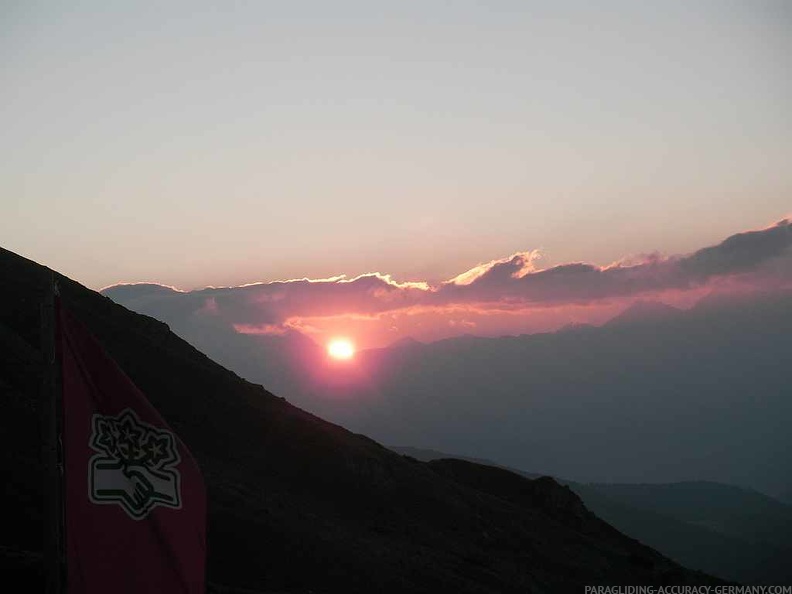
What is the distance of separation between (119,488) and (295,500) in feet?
114

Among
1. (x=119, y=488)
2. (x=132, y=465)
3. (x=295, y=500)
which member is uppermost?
(x=132, y=465)

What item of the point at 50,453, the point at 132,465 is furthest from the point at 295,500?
the point at 50,453

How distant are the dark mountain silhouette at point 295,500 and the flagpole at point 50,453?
15.5m

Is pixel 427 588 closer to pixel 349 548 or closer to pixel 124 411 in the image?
pixel 349 548

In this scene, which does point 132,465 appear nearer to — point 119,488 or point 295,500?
point 119,488

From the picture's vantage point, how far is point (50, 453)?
38.7 feet

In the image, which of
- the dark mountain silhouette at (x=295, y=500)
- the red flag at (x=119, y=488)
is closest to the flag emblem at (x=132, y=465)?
the red flag at (x=119, y=488)

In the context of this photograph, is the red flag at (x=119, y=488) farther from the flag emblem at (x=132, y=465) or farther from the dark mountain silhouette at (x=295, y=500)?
the dark mountain silhouette at (x=295, y=500)

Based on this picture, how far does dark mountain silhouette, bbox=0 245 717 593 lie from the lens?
1359 inches

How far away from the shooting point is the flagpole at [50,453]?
11.5 meters

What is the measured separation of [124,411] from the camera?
39.7 feet

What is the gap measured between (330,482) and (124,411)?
3888 centimetres

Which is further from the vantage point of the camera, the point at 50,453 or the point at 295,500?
the point at 295,500

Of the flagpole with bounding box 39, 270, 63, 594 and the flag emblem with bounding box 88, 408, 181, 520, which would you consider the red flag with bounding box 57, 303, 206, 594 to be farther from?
the flagpole with bounding box 39, 270, 63, 594
